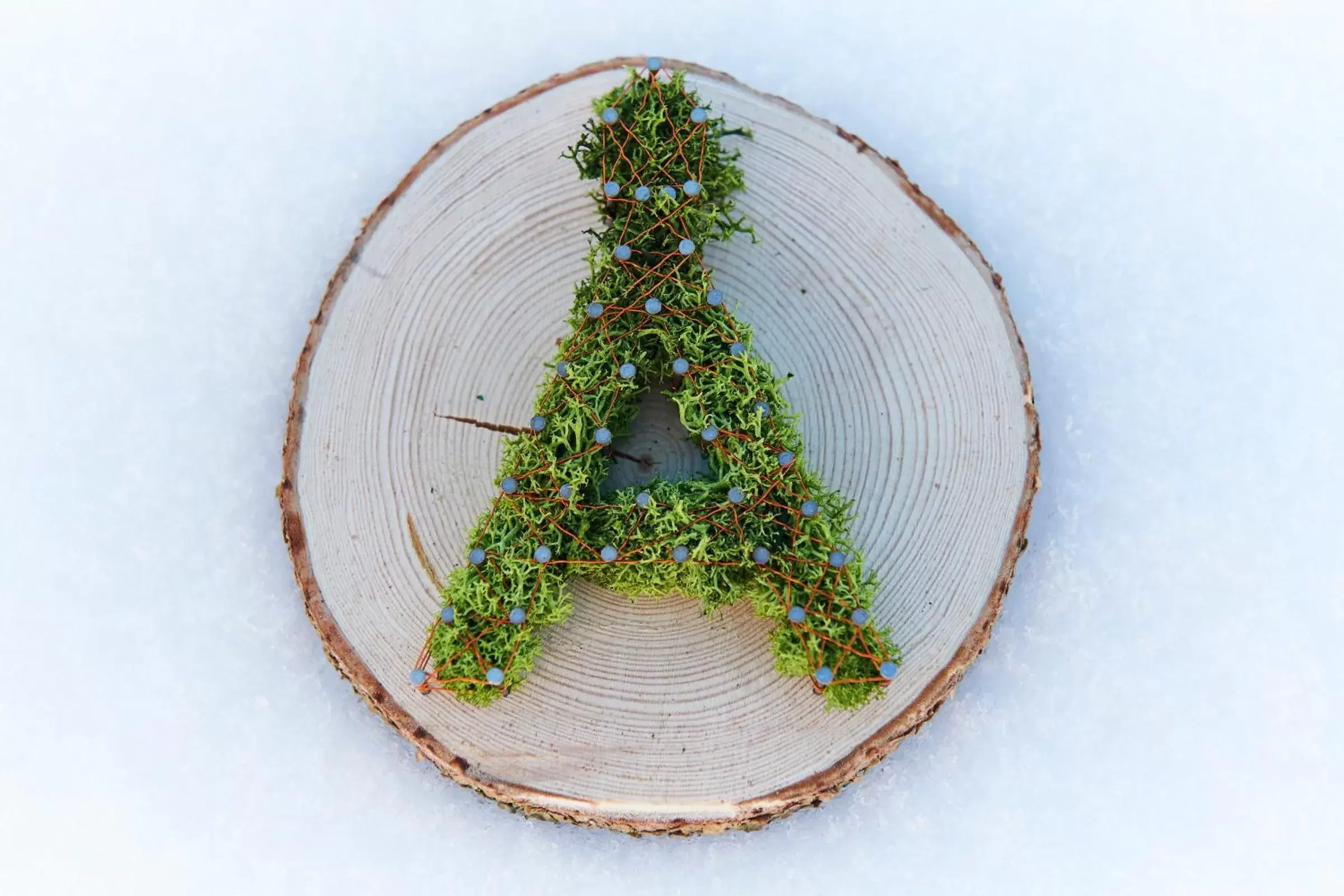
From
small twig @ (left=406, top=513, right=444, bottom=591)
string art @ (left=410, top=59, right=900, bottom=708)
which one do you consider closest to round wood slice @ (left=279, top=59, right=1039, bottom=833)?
small twig @ (left=406, top=513, right=444, bottom=591)

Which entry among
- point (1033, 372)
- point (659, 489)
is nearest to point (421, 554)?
point (659, 489)

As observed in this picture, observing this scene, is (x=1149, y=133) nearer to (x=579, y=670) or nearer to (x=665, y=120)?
(x=665, y=120)

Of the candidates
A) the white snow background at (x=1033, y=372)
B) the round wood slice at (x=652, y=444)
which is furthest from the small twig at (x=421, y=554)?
the white snow background at (x=1033, y=372)

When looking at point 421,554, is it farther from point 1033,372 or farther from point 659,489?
point 1033,372

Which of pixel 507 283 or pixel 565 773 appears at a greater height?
pixel 507 283

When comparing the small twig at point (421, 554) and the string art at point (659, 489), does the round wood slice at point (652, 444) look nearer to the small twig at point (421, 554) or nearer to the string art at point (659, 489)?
the small twig at point (421, 554)

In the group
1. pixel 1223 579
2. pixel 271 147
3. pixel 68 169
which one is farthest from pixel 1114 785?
pixel 68 169

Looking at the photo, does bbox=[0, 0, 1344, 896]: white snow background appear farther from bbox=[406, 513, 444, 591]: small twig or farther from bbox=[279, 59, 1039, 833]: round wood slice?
bbox=[406, 513, 444, 591]: small twig
